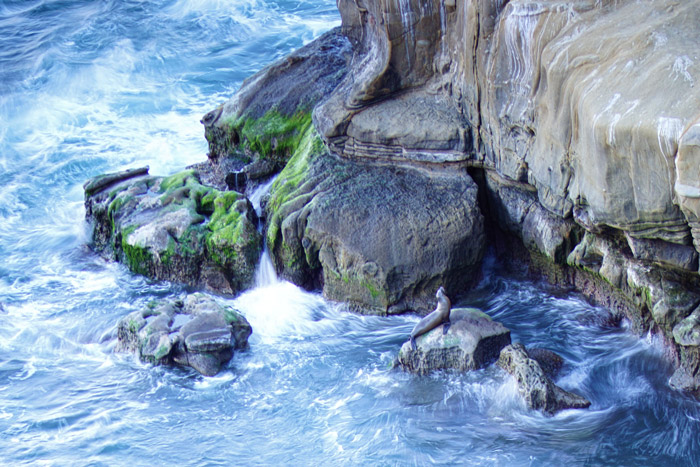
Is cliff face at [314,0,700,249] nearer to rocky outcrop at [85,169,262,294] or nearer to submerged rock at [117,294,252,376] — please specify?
rocky outcrop at [85,169,262,294]

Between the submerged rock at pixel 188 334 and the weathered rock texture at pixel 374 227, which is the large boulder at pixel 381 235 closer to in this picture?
the weathered rock texture at pixel 374 227

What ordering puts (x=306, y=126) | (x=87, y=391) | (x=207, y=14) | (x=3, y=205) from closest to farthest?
(x=87, y=391), (x=306, y=126), (x=3, y=205), (x=207, y=14)

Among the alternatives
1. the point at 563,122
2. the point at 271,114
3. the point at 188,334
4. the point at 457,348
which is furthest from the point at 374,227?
the point at 271,114

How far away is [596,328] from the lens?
1117 centimetres

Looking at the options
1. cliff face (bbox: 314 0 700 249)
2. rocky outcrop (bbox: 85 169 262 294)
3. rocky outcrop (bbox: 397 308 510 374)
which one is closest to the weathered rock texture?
cliff face (bbox: 314 0 700 249)

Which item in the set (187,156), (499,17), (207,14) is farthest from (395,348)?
(207,14)

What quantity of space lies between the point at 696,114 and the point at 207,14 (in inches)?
700

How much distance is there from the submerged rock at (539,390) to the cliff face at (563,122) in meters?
1.34

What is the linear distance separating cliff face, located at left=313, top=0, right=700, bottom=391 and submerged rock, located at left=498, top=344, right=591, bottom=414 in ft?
4.39

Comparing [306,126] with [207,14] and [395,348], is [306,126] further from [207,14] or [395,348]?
[207,14]

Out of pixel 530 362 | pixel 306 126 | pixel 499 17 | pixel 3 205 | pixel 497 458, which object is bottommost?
pixel 497 458

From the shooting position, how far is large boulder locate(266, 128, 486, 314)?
11.7 m

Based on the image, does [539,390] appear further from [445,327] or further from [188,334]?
[188,334]

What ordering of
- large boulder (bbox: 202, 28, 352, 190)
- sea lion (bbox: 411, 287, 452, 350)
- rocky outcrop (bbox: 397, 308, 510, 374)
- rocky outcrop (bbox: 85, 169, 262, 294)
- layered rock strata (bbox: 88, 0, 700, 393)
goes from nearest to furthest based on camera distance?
layered rock strata (bbox: 88, 0, 700, 393), rocky outcrop (bbox: 397, 308, 510, 374), sea lion (bbox: 411, 287, 452, 350), rocky outcrop (bbox: 85, 169, 262, 294), large boulder (bbox: 202, 28, 352, 190)
